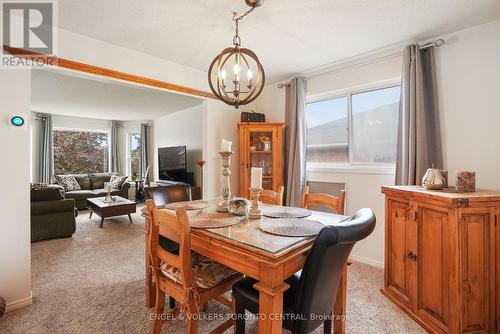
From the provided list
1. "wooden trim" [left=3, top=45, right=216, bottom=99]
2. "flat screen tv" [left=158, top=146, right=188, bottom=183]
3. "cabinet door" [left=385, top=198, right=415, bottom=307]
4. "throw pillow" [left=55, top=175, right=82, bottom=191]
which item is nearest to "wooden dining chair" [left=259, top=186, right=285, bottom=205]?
"cabinet door" [left=385, top=198, right=415, bottom=307]

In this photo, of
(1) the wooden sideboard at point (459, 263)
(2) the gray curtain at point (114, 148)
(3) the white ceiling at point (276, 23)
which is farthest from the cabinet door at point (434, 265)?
Result: (2) the gray curtain at point (114, 148)

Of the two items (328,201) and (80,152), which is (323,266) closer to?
(328,201)

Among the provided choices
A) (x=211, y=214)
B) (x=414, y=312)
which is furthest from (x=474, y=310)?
(x=211, y=214)

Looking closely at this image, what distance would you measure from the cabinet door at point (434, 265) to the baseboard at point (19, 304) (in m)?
3.06

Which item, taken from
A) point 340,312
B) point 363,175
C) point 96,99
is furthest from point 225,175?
point 96,99

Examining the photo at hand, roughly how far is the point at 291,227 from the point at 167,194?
1.41m

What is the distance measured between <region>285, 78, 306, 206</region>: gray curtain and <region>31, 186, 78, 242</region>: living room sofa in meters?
3.29

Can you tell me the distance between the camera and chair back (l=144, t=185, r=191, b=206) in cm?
222

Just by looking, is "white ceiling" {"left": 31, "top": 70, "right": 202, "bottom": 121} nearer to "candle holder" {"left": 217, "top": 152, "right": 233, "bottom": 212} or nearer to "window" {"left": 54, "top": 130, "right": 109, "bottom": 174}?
A: "window" {"left": 54, "top": 130, "right": 109, "bottom": 174}

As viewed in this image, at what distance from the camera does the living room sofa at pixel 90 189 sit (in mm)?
5454

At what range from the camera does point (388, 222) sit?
6.93ft

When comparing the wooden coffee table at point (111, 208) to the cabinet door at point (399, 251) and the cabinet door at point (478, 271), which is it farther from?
the cabinet door at point (478, 271)

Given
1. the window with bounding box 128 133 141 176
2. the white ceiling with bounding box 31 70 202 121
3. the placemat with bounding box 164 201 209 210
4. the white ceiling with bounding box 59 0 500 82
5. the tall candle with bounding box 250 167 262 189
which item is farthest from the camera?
the window with bounding box 128 133 141 176

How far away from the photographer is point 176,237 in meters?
1.32
